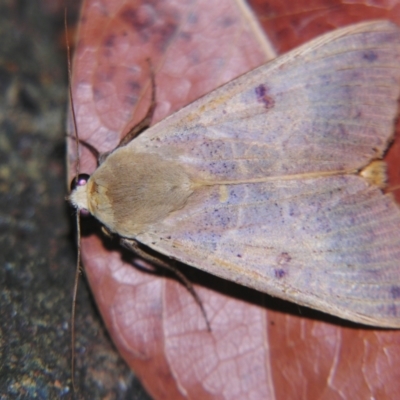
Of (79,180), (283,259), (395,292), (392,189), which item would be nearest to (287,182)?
A: (283,259)

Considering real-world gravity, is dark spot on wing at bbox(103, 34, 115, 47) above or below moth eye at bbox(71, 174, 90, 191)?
above

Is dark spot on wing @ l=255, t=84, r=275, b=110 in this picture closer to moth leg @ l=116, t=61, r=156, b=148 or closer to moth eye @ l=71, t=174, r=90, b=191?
moth leg @ l=116, t=61, r=156, b=148

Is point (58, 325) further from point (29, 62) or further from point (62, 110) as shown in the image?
point (29, 62)

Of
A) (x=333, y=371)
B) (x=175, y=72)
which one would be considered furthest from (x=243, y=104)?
(x=333, y=371)

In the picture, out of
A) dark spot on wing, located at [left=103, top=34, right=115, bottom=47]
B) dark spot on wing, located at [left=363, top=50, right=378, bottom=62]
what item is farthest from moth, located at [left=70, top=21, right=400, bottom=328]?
dark spot on wing, located at [left=103, top=34, right=115, bottom=47]

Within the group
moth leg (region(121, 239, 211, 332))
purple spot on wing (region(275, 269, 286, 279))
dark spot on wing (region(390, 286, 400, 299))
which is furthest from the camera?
moth leg (region(121, 239, 211, 332))

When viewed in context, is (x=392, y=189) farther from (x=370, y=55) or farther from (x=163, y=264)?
(x=163, y=264)
